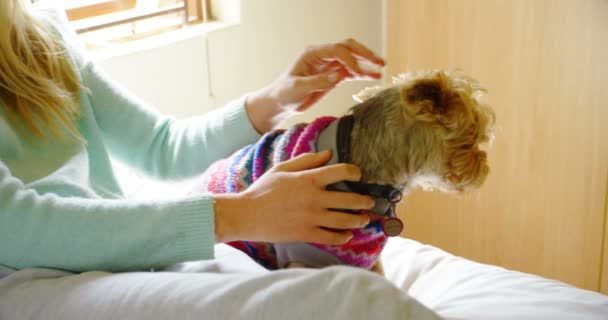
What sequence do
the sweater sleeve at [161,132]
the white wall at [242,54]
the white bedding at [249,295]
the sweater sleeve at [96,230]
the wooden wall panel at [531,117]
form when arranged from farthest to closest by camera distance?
the white wall at [242,54], the wooden wall panel at [531,117], the sweater sleeve at [161,132], the sweater sleeve at [96,230], the white bedding at [249,295]

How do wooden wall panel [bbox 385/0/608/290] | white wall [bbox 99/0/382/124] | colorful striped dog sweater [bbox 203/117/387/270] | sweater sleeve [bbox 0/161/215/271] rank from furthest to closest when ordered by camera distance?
white wall [bbox 99/0/382/124], wooden wall panel [bbox 385/0/608/290], colorful striped dog sweater [bbox 203/117/387/270], sweater sleeve [bbox 0/161/215/271]

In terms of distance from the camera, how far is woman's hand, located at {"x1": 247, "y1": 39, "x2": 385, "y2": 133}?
1103mm

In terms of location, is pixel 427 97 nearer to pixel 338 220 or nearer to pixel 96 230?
pixel 338 220

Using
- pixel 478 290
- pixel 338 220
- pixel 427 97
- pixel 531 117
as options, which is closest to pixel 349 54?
pixel 427 97

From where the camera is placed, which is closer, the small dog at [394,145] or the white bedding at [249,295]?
the white bedding at [249,295]

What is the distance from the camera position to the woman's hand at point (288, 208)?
3.05 ft

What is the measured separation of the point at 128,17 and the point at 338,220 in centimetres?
116

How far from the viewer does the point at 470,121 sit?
1.00m

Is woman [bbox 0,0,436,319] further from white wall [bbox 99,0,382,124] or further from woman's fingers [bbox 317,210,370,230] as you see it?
white wall [bbox 99,0,382,124]

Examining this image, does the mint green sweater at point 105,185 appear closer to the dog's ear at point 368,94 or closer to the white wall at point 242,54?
the dog's ear at point 368,94

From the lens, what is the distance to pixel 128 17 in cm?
188

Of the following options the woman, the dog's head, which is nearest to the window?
the woman

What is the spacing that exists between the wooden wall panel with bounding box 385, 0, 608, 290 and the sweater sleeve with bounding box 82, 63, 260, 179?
79 centimetres

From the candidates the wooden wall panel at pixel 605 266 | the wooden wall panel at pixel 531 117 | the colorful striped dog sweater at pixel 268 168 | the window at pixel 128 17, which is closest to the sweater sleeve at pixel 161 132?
the colorful striped dog sweater at pixel 268 168
